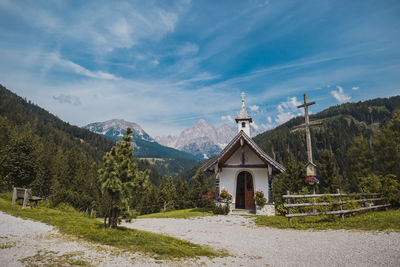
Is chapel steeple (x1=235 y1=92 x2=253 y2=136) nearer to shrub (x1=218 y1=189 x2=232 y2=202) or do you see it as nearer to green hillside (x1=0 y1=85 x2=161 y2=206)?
shrub (x1=218 y1=189 x2=232 y2=202)

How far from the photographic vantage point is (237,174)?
67.3 ft

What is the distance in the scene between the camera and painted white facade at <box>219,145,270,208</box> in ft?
64.1

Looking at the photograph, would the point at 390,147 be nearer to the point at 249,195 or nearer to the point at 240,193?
the point at 249,195

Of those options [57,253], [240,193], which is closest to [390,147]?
[240,193]

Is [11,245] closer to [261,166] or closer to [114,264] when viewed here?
[114,264]

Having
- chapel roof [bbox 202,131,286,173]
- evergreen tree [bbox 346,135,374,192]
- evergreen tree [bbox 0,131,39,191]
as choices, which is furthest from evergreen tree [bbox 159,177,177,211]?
evergreen tree [bbox 346,135,374,192]

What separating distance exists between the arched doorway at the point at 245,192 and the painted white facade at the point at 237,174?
2.19ft

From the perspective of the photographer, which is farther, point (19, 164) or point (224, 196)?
point (19, 164)

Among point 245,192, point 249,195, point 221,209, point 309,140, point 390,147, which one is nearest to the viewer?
point 309,140

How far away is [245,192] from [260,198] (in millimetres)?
2297

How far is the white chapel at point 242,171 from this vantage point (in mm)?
19500

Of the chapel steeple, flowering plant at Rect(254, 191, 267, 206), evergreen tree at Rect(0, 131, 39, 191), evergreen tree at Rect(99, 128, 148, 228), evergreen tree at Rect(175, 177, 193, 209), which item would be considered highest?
the chapel steeple

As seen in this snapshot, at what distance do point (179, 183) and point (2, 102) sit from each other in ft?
398

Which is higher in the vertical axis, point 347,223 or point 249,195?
point 249,195
